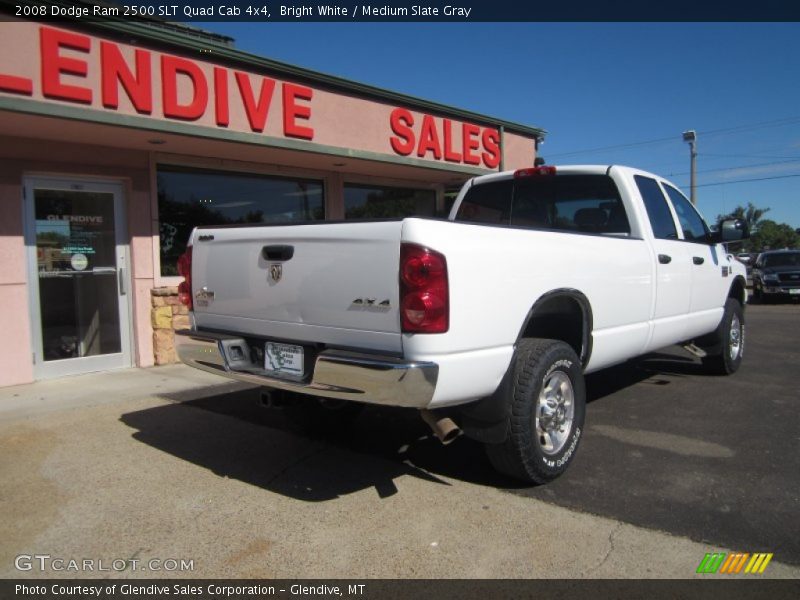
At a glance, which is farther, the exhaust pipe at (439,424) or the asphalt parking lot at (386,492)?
the exhaust pipe at (439,424)

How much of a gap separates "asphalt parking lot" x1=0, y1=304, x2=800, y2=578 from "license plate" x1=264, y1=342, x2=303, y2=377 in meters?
0.79

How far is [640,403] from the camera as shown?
5.71m

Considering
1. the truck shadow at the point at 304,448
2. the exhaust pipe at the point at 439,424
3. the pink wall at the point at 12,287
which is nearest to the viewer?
the exhaust pipe at the point at 439,424

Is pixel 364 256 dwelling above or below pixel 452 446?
above

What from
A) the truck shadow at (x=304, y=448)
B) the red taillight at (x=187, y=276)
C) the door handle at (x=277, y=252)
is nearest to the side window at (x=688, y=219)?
the truck shadow at (x=304, y=448)

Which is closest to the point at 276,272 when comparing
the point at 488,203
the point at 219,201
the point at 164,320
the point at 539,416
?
the point at 539,416

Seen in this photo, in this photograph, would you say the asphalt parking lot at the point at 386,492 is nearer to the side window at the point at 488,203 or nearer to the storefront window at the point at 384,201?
the side window at the point at 488,203

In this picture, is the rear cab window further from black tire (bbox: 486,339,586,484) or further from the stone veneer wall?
the stone veneer wall

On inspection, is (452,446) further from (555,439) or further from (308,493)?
(308,493)

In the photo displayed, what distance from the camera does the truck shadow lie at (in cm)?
396

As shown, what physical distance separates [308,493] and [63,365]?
464 centimetres

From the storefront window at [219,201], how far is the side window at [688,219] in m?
4.49

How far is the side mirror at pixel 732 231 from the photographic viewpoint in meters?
6.10
